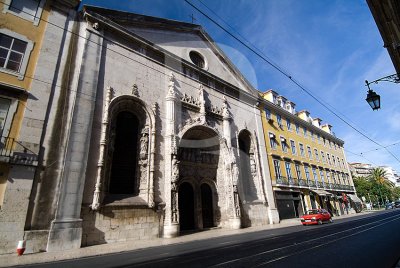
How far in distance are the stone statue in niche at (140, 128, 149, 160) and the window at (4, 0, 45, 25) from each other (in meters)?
7.81

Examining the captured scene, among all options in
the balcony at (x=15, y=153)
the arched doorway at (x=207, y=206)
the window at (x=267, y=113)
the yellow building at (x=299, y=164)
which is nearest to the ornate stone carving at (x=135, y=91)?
the balcony at (x=15, y=153)

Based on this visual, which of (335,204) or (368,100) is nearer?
(368,100)

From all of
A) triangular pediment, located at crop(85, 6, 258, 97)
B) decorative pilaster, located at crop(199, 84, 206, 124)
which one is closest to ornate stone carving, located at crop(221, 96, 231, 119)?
decorative pilaster, located at crop(199, 84, 206, 124)

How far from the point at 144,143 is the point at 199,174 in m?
5.71

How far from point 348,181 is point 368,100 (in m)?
38.9

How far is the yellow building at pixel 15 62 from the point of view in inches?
350

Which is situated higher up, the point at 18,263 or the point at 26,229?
the point at 26,229

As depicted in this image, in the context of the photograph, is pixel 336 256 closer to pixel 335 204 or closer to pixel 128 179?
pixel 128 179

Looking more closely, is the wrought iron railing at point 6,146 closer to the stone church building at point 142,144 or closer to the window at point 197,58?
the stone church building at point 142,144

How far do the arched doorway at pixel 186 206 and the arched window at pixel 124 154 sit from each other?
4.41 m

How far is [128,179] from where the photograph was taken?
1308 cm

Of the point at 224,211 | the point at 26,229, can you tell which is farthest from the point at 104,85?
the point at 224,211

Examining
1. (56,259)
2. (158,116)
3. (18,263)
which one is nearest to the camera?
(18,263)

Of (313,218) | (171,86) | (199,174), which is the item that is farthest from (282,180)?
(171,86)
